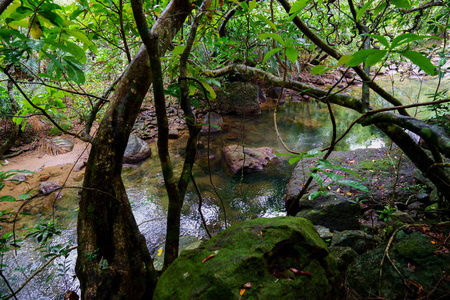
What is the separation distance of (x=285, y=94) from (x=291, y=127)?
4331mm

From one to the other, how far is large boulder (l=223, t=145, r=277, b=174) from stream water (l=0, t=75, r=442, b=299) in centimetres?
16

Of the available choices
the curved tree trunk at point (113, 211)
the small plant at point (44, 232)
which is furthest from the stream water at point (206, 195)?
the curved tree trunk at point (113, 211)

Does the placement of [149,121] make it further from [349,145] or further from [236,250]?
[236,250]

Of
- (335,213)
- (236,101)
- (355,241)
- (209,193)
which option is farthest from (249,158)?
(236,101)

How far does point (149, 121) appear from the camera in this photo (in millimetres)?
7945

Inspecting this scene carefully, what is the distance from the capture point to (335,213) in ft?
11.2

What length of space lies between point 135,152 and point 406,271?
18.6ft

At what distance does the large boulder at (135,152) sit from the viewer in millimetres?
5832

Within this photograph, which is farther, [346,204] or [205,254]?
[346,204]

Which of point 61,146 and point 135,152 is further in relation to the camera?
point 61,146

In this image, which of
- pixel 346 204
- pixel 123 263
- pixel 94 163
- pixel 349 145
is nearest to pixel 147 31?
pixel 94 163

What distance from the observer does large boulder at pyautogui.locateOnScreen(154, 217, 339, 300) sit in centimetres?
142

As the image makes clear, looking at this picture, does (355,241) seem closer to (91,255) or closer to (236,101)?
(91,255)

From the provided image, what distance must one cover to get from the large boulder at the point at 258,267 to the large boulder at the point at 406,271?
0.68 feet
